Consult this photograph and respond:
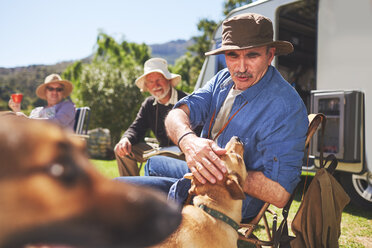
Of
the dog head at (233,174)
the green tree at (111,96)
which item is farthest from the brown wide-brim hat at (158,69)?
the green tree at (111,96)

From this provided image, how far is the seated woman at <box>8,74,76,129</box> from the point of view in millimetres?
5793

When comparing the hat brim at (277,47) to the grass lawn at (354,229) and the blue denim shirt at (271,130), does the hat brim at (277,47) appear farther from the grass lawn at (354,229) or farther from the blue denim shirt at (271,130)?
the grass lawn at (354,229)

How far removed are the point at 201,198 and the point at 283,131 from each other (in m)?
0.68

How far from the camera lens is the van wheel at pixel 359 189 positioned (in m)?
4.54

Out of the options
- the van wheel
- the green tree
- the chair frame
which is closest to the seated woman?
the chair frame

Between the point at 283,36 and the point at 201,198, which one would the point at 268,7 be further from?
the point at 201,198

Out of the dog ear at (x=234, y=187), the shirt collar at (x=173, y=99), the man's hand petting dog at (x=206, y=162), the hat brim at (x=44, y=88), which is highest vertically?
the hat brim at (x=44, y=88)

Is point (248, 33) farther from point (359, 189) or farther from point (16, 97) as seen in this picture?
point (16, 97)

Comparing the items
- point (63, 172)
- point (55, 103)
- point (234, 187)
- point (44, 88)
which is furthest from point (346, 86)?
point (44, 88)

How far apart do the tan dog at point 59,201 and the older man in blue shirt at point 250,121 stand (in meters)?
1.15

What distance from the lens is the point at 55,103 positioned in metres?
6.07

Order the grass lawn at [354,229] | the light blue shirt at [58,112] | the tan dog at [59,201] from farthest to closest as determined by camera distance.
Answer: the light blue shirt at [58,112], the grass lawn at [354,229], the tan dog at [59,201]

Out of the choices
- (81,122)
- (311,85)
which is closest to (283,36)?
(311,85)

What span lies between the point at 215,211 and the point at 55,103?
529 centimetres
